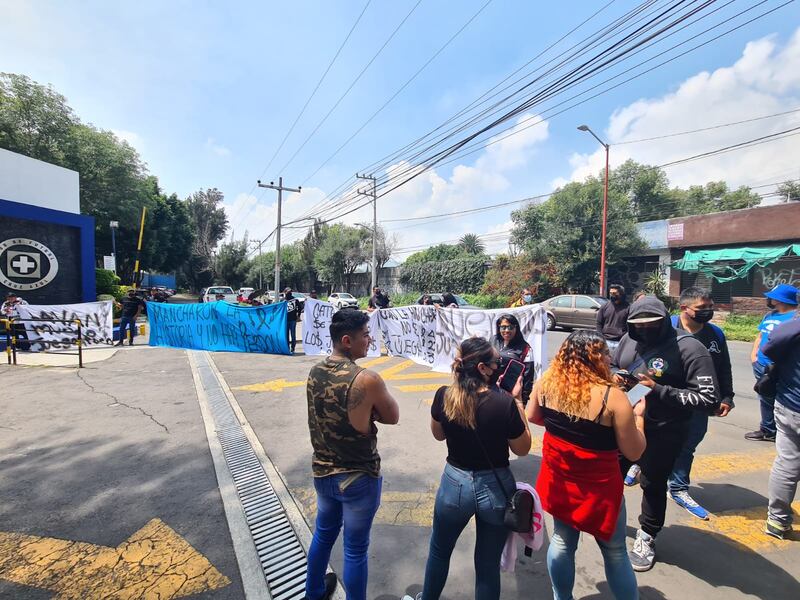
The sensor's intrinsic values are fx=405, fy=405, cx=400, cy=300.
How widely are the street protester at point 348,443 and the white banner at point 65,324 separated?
12141mm

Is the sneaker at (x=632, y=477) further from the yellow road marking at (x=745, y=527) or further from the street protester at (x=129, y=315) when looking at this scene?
the street protester at (x=129, y=315)

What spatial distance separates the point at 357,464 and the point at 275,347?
30.7 ft

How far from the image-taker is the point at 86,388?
7164 mm

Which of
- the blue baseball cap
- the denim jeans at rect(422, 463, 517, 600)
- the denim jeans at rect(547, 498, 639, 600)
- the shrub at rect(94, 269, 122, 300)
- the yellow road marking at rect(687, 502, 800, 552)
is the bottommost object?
the yellow road marking at rect(687, 502, 800, 552)

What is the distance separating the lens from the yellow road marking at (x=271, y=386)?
7344 mm

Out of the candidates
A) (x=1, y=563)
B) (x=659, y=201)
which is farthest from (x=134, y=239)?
(x=659, y=201)

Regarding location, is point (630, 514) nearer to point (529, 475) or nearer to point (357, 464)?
point (529, 475)

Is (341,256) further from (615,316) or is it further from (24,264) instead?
(615,316)

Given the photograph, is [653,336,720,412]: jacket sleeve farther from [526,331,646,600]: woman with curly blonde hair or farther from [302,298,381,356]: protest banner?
[302,298,381,356]: protest banner

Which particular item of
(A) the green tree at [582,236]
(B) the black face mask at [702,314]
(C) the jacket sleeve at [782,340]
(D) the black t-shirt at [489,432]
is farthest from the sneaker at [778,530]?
(A) the green tree at [582,236]

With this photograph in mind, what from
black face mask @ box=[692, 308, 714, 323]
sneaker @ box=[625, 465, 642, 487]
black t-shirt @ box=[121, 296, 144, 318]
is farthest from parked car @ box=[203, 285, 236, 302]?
black face mask @ box=[692, 308, 714, 323]

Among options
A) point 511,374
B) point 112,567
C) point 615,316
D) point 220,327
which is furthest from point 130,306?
point 615,316

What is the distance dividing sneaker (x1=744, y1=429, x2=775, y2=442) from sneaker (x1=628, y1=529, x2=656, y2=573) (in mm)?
3440

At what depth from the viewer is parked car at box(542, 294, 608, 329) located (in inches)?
607
